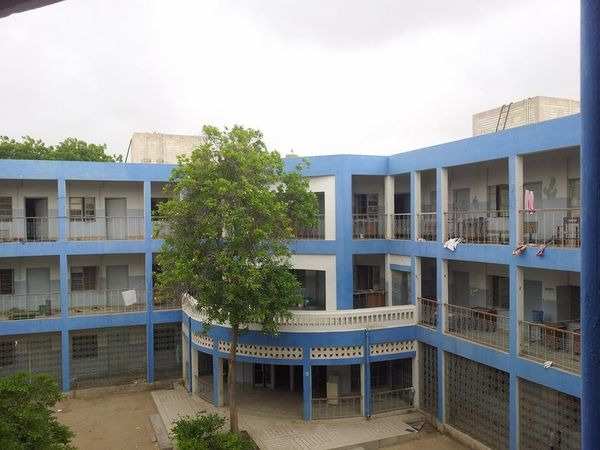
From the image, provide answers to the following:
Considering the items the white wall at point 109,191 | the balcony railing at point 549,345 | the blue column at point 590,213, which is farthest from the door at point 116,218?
the blue column at point 590,213

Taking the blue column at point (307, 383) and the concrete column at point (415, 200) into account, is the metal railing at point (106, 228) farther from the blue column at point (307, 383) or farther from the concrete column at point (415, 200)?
the concrete column at point (415, 200)

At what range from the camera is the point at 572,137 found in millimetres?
10242

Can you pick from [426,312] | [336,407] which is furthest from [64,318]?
[426,312]

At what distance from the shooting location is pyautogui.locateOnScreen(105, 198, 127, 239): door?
19141 millimetres

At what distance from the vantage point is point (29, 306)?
17922 mm

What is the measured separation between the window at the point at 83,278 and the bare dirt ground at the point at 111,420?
410cm

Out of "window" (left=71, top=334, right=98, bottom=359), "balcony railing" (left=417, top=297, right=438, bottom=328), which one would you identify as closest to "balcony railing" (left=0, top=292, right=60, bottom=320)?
"window" (left=71, top=334, right=98, bottom=359)

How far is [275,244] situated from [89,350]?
10109mm

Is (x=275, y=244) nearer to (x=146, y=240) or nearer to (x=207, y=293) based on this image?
(x=207, y=293)

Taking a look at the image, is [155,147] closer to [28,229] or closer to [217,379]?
[28,229]

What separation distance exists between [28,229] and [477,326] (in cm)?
1554

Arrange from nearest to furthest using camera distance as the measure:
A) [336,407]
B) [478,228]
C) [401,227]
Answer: [478,228] → [336,407] → [401,227]

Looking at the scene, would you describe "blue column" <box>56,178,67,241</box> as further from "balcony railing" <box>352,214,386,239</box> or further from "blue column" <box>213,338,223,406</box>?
"balcony railing" <box>352,214,386,239</box>

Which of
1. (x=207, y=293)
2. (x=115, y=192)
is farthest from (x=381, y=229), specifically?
(x=115, y=192)
